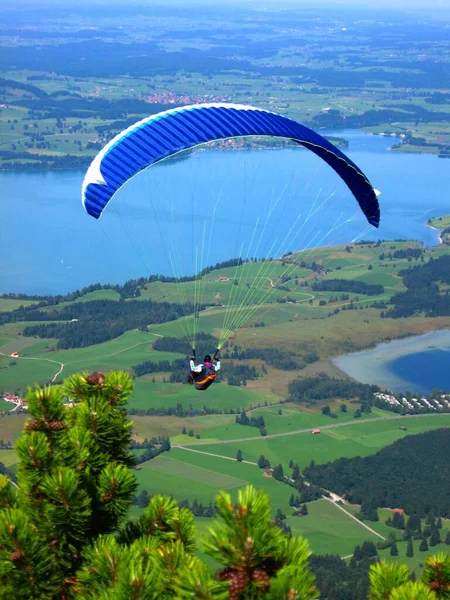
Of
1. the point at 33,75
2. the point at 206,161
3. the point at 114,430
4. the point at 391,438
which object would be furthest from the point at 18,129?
the point at 114,430

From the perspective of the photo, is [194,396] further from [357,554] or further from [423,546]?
[423,546]

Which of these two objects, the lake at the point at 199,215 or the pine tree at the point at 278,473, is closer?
the pine tree at the point at 278,473

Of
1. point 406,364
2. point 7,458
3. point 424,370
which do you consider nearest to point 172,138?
point 7,458

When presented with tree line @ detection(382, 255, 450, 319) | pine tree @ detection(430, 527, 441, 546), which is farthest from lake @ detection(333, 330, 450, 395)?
pine tree @ detection(430, 527, 441, 546)

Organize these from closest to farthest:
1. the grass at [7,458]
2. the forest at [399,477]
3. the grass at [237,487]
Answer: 1. the grass at [237,487]
2. the forest at [399,477]
3. the grass at [7,458]

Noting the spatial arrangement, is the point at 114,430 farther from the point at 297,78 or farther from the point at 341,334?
the point at 297,78

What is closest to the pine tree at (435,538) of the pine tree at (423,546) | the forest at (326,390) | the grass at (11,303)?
the pine tree at (423,546)

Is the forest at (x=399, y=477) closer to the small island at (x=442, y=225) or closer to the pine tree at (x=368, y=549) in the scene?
the pine tree at (x=368, y=549)
